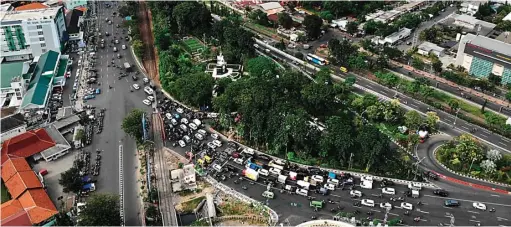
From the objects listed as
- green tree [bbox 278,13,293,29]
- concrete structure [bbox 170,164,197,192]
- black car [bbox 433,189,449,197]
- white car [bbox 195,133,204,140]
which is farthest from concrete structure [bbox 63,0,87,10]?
black car [bbox 433,189,449,197]

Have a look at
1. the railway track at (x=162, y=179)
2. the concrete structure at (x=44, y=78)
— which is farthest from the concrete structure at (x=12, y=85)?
the railway track at (x=162, y=179)

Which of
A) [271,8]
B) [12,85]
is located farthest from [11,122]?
[271,8]

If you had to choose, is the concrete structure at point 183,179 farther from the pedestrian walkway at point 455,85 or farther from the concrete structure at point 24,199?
the pedestrian walkway at point 455,85

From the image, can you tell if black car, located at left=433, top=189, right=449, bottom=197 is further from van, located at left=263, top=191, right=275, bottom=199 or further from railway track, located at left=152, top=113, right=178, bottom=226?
railway track, located at left=152, top=113, right=178, bottom=226

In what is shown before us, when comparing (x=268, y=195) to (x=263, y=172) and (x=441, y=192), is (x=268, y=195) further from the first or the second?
(x=441, y=192)

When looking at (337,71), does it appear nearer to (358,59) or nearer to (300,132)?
(358,59)
